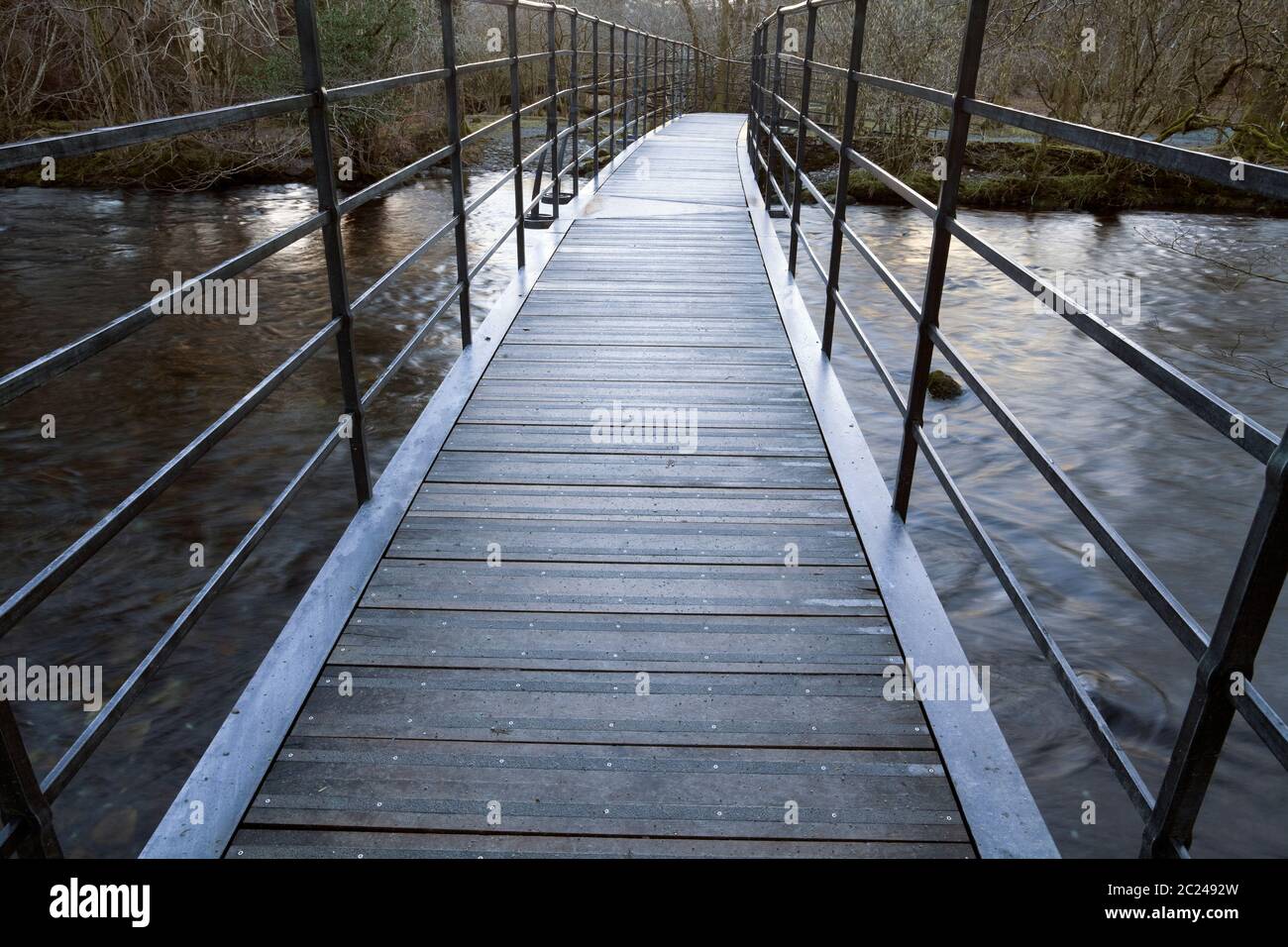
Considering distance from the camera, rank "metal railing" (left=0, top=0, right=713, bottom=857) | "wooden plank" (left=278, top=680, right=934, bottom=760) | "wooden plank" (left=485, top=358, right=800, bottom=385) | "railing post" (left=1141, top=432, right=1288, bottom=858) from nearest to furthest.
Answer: "railing post" (left=1141, top=432, right=1288, bottom=858), "metal railing" (left=0, top=0, right=713, bottom=857), "wooden plank" (left=278, top=680, right=934, bottom=760), "wooden plank" (left=485, top=358, right=800, bottom=385)

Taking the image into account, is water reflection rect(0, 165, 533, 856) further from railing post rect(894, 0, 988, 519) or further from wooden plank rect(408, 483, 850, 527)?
railing post rect(894, 0, 988, 519)

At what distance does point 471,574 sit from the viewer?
2301mm

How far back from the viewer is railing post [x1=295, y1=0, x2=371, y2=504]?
6.91ft

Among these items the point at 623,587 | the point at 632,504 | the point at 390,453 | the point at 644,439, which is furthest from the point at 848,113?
the point at 390,453

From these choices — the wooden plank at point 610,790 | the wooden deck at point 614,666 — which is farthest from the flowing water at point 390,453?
the wooden plank at point 610,790

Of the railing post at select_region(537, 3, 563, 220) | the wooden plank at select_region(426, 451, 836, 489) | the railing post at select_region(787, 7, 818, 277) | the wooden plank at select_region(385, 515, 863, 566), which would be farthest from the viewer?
the railing post at select_region(537, 3, 563, 220)

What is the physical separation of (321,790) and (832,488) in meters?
1.60

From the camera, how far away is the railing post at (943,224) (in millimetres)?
2053

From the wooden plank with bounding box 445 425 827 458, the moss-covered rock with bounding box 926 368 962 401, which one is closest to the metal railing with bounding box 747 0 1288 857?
the wooden plank with bounding box 445 425 827 458

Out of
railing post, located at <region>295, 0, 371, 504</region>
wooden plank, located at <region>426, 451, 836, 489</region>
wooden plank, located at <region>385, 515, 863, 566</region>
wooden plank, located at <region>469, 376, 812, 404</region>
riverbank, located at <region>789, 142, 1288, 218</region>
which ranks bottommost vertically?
riverbank, located at <region>789, 142, 1288, 218</region>

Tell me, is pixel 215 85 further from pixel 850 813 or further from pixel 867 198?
pixel 850 813

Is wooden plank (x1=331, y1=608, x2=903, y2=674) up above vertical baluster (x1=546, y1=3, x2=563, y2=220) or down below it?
below

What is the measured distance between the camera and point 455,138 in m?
3.38

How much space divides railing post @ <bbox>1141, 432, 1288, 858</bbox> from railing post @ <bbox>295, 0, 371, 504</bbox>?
175 cm
